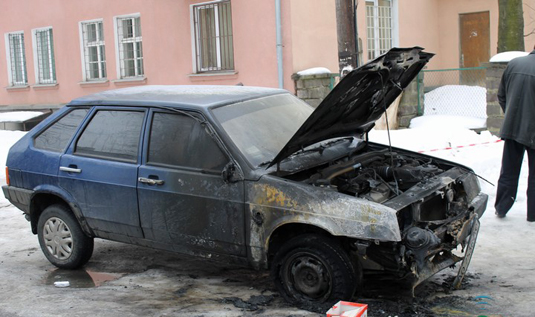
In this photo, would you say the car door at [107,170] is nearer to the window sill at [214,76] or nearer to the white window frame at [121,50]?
the window sill at [214,76]

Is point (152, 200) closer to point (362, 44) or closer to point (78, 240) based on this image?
point (78, 240)

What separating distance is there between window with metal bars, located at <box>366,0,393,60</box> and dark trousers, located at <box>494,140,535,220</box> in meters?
9.67

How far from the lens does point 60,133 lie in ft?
19.7

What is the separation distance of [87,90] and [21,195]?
12255 mm

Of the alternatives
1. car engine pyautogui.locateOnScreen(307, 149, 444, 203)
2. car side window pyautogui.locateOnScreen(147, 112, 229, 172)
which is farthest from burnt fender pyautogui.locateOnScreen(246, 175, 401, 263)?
car side window pyautogui.locateOnScreen(147, 112, 229, 172)

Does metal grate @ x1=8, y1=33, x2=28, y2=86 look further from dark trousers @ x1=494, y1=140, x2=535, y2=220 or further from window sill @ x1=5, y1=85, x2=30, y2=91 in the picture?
dark trousers @ x1=494, y1=140, x2=535, y2=220

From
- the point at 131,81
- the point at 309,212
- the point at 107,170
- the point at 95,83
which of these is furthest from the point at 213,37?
the point at 309,212

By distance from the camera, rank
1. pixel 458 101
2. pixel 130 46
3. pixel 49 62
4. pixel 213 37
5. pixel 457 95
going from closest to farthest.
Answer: pixel 458 101 < pixel 213 37 < pixel 457 95 < pixel 130 46 < pixel 49 62

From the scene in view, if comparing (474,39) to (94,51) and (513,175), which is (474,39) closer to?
(94,51)

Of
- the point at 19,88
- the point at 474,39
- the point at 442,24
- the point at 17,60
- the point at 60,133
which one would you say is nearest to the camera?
the point at 60,133

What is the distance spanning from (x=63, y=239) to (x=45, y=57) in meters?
14.2

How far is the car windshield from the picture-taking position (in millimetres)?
5047

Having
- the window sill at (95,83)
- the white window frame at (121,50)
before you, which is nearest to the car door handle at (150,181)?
the white window frame at (121,50)

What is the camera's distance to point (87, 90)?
1788 centimetres
